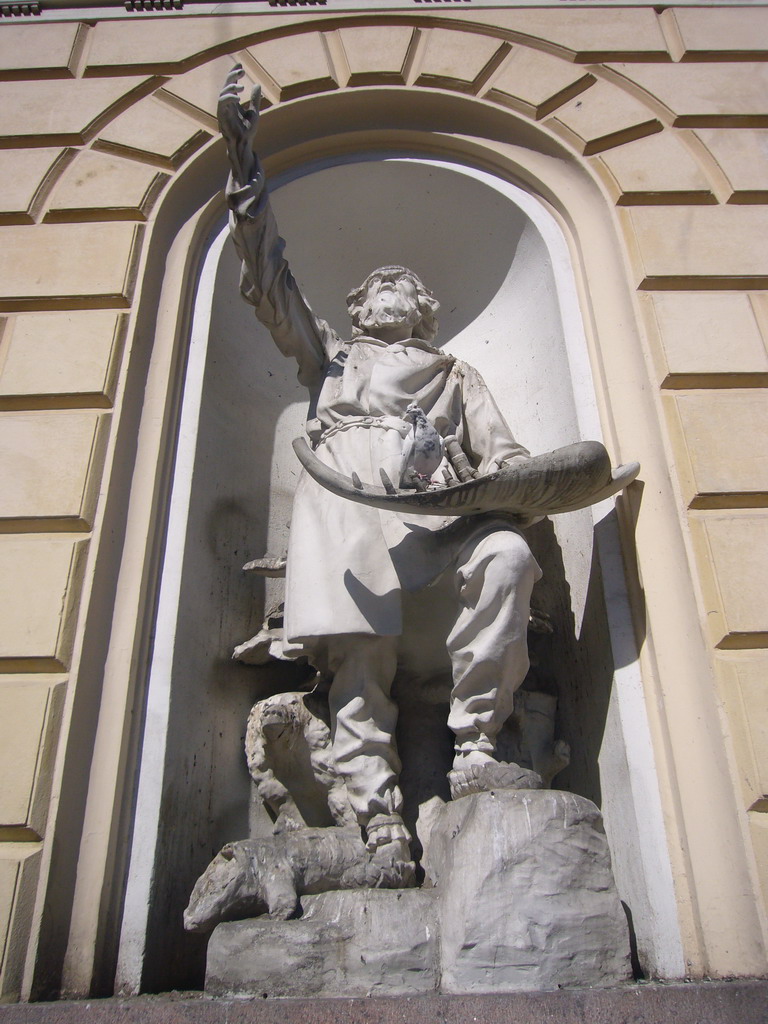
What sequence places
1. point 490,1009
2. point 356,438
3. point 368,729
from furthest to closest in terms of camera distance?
point 356,438
point 368,729
point 490,1009

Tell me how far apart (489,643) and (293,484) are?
5.35 feet

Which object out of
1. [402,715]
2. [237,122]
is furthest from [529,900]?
[237,122]

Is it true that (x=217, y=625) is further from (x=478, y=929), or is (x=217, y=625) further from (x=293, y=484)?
(x=478, y=929)

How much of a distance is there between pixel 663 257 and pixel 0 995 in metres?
3.21

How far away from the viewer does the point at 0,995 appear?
7.09 ft

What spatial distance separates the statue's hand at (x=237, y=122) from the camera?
9.30 feet

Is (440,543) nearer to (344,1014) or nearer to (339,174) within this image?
(344,1014)

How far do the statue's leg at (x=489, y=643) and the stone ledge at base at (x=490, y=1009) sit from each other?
29.9 inches

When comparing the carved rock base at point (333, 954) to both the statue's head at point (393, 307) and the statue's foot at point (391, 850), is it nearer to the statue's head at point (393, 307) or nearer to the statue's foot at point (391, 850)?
the statue's foot at point (391, 850)

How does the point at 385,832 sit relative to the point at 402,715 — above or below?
below

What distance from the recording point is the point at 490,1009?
174 centimetres

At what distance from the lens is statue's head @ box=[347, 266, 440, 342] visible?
3.58 metres

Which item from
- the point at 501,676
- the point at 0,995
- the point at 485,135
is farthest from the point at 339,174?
the point at 0,995

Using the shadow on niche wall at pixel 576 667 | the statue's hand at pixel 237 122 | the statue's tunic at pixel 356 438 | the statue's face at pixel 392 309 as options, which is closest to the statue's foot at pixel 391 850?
the statue's tunic at pixel 356 438
